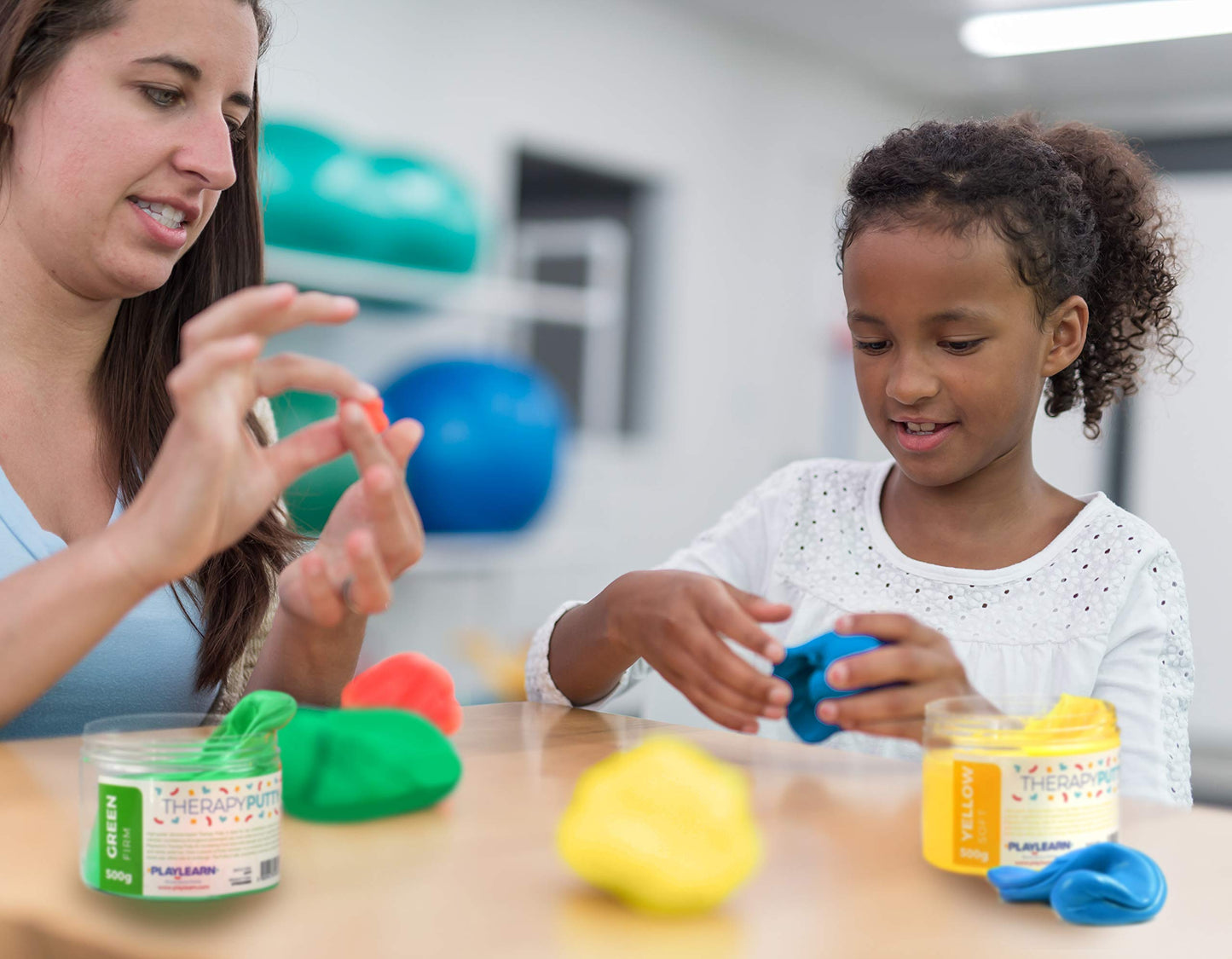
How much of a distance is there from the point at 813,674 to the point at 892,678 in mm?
77

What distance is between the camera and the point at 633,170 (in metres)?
4.30

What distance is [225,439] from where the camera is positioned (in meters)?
0.62

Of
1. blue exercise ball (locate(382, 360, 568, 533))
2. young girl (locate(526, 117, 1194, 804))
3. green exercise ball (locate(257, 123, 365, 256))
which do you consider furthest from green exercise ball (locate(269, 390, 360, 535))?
young girl (locate(526, 117, 1194, 804))

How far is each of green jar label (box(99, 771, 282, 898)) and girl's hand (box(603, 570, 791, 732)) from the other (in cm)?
34

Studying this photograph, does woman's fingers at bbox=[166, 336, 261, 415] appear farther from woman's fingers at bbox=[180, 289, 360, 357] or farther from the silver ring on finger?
the silver ring on finger

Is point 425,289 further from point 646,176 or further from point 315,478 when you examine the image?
point 646,176

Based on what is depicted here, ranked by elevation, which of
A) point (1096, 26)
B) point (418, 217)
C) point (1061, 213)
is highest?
point (1096, 26)

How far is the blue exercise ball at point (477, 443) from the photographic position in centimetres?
277

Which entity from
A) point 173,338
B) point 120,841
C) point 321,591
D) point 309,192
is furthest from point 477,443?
point 120,841

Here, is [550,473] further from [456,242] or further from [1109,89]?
[1109,89]

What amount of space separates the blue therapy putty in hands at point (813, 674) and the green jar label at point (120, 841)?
435 mm

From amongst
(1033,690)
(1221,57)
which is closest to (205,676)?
(1033,690)

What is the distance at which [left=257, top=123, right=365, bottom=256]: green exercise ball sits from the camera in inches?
101

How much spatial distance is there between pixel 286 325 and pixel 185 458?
0.27ft
